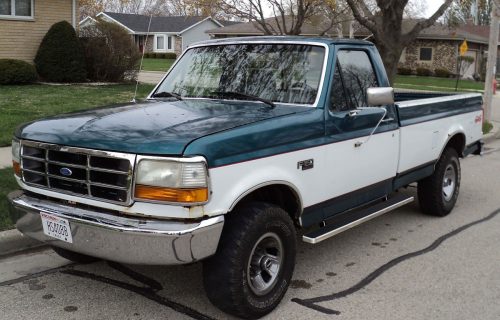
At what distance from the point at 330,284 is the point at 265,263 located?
2.86 ft

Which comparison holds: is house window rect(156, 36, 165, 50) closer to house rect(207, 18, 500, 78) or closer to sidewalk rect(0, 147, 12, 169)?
house rect(207, 18, 500, 78)

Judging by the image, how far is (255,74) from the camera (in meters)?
4.94

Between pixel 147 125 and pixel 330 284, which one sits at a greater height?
pixel 147 125

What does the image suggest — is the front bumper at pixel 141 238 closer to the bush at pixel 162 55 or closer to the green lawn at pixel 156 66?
the green lawn at pixel 156 66

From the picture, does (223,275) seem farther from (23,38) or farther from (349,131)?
(23,38)

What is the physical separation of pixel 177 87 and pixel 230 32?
1714 inches

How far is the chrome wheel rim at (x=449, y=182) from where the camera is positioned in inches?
269

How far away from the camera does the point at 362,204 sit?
5.20m

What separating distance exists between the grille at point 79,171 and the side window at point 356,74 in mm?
2305

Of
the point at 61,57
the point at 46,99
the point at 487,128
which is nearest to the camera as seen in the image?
the point at 46,99

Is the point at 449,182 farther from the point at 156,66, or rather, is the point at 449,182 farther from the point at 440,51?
the point at 440,51

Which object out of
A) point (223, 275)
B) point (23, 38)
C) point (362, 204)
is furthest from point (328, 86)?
point (23, 38)

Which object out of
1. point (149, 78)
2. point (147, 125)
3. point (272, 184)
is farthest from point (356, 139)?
point (149, 78)

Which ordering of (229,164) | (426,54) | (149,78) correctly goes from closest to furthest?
(229,164), (149,78), (426,54)
